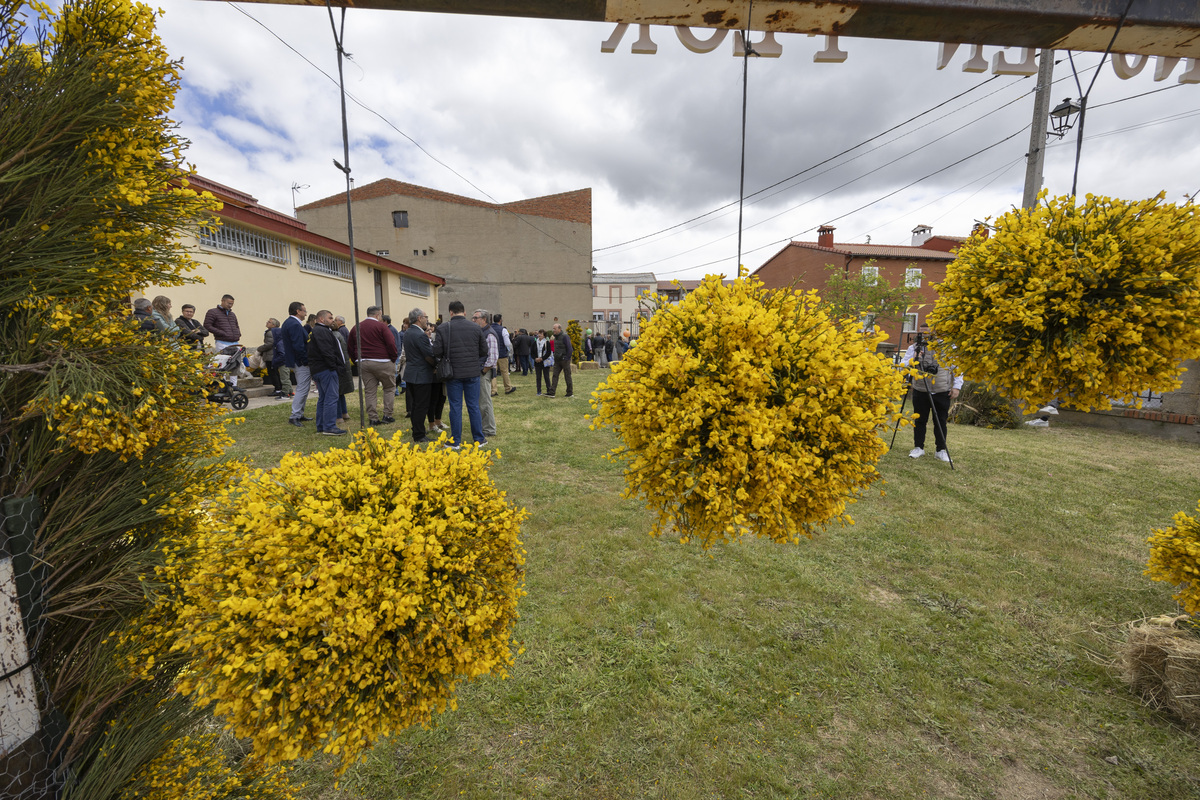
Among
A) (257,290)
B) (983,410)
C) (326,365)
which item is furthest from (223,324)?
(983,410)

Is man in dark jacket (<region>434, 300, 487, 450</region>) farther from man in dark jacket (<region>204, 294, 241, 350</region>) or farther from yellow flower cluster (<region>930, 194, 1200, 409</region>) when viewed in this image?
yellow flower cluster (<region>930, 194, 1200, 409</region>)

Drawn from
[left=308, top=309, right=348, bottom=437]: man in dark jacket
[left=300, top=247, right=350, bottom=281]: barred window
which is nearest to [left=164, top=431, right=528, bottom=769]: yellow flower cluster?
[left=308, top=309, right=348, bottom=437]: man in dark jacket

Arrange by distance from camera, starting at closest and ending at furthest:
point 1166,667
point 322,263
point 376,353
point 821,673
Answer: point 1166,667
point 821,673
point 376,353
point 322,263

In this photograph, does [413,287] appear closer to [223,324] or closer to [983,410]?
[223,324]

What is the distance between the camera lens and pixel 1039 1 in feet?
5.57

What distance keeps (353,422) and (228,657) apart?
8159 millimetres

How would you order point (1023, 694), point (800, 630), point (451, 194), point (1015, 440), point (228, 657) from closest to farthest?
1. point (228, 657)
2. point (1023, 694)
3. point (800, 630)
4. point (1015, 440)
5. point (451, 194)

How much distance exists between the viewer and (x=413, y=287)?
2312cm

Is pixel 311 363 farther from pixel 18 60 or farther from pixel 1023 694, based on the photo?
pixel 1023 694

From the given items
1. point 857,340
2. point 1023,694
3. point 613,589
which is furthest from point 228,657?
point 1023,694

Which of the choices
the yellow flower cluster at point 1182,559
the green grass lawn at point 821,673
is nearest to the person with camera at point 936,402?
the green grass lawn at point 821,673

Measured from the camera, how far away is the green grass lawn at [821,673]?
2156 millimetres

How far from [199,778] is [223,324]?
9.40m

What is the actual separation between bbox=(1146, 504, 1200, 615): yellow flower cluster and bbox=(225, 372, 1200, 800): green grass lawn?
0.65m
